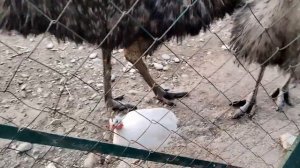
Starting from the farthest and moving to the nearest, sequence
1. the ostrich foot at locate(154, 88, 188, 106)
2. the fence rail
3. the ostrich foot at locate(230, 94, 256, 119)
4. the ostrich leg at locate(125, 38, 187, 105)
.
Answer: the ostrich foot at locate(154, 88, 188, 106)
the ostrich foot at locate(230, 94, 256, 119)
the ostrich leg at locate(125, 38, 187, 105)
the fence rail

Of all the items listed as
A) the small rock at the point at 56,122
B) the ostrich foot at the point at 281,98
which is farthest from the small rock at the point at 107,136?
the ostrich foot at the point at 281,98

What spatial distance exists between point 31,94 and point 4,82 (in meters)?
0.23

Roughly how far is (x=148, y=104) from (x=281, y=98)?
85 cm

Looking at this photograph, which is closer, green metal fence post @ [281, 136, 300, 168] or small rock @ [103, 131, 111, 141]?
green metal fence post @ [281, 136, 300, 168]

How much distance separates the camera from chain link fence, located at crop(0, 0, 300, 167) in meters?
2.58

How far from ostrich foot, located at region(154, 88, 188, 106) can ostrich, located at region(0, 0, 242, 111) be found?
0.53 meters

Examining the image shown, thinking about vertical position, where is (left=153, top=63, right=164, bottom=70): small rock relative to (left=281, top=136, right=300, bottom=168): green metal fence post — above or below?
below

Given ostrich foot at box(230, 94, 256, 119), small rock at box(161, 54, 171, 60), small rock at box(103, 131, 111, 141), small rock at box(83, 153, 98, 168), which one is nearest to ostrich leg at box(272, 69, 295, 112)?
ostrich foot at box(230, 94, 256, 119)

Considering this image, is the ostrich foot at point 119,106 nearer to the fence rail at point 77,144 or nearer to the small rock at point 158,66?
the small rock at point 158,66

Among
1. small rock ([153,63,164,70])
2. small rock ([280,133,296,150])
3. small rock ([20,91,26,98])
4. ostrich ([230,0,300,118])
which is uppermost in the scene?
ostrich ([230,0,300,118])

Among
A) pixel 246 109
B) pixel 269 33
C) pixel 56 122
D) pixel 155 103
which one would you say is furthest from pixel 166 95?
pixel 269 33

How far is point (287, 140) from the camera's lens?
264cm

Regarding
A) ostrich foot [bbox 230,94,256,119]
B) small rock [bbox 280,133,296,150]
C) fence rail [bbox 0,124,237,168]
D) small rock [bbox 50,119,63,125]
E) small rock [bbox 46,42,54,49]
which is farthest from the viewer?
small rock [bbox 46,42,54,49]

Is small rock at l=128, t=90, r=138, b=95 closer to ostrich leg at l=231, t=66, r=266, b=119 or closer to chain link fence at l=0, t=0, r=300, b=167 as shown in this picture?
chain link fence at l=0, t=0, r=300, b=167
